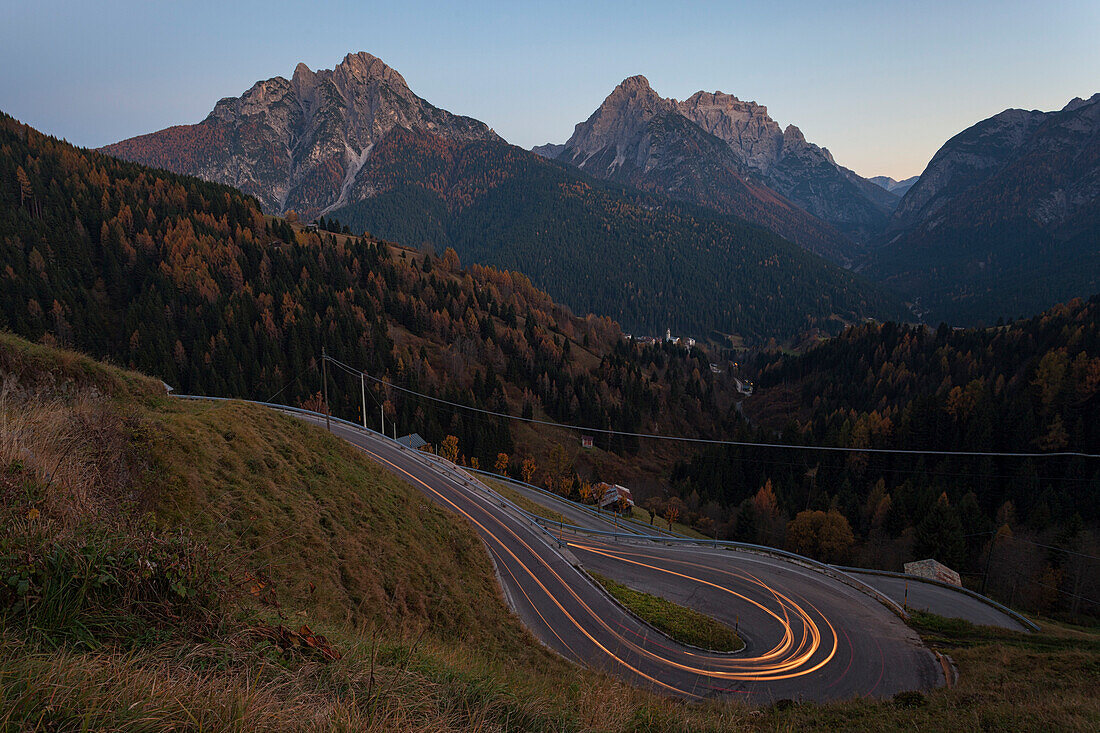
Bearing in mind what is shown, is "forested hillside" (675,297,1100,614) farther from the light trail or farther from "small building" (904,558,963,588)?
the light trail

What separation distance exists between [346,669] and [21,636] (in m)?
2.39

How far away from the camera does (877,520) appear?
61406 mm

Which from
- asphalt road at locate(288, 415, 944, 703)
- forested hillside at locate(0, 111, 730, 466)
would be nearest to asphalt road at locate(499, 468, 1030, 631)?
asphalt road at locate(288, 415, 944, 703)

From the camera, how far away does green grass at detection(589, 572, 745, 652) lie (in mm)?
22891

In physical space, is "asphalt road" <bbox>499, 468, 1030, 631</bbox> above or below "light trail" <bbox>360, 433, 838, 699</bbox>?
below

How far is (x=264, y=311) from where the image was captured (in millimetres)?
95188

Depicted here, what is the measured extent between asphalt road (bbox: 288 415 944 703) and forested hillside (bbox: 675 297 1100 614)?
29304 millimetres

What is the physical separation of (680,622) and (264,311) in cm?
9897

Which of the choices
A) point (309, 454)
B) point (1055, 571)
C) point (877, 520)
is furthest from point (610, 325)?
point (309, 454)

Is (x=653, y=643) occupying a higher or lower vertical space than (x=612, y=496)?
higher

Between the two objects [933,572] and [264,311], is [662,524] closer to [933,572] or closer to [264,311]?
[933,572]

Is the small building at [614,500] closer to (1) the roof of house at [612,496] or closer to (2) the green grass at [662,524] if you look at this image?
(1) the roof of house at [612,496]

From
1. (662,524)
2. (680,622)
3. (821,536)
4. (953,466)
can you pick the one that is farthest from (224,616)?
(953,466)

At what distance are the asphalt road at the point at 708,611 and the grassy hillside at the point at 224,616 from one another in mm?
5980
